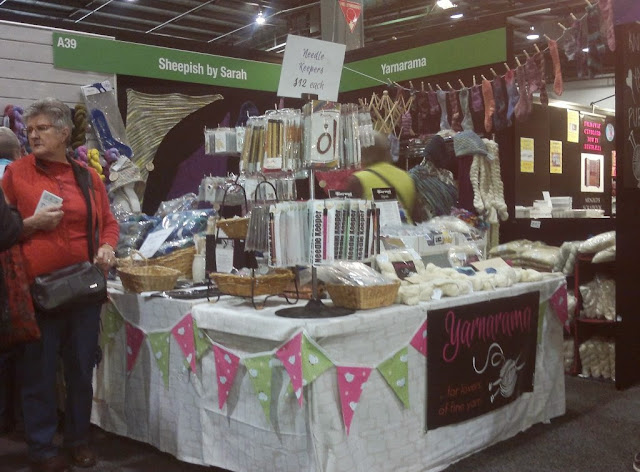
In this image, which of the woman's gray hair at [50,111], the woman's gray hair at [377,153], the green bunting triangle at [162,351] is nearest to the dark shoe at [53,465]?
the green bunting triangle at [162,351]

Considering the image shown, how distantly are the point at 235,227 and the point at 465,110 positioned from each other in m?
3.08

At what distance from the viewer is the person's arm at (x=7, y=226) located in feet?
7.54

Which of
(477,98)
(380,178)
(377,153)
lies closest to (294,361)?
(380,178)

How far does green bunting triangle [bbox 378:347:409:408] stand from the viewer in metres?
2.55

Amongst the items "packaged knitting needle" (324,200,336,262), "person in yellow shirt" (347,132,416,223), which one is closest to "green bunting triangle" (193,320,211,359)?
"packaged knitting needle" (324,200,336,262)

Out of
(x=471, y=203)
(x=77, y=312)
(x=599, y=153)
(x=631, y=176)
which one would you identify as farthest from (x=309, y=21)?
(x=77, y=312)

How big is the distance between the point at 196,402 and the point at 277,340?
0.66 meters

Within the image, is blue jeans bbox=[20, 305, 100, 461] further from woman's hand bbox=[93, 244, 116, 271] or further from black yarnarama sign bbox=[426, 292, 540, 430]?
black yarnarama sign bbox=[426, 292, 540, 430]

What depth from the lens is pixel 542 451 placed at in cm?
315

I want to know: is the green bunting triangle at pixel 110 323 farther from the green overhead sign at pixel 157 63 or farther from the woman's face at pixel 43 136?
the green overhead sign at pixel 157 63

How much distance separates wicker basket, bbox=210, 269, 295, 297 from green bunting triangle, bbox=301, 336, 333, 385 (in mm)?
442

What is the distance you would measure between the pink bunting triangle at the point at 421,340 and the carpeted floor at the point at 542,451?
58 cm

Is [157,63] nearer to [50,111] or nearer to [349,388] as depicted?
[50,111]

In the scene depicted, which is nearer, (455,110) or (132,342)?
(132,342)
